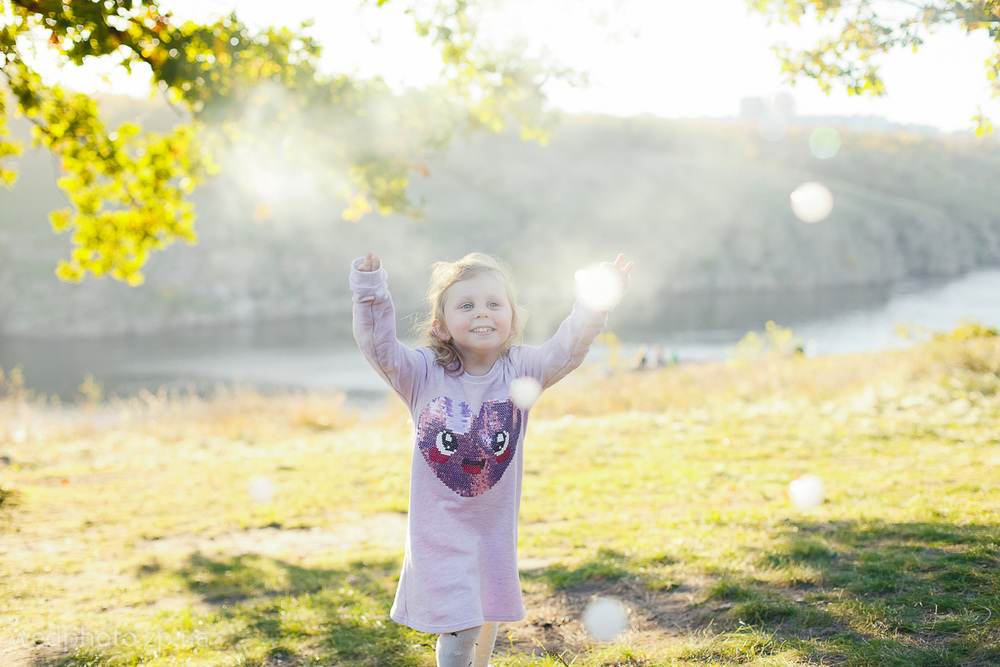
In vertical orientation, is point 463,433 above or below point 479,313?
below

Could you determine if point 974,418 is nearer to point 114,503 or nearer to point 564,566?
point 564,566

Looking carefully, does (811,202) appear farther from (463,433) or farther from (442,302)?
(463,433)

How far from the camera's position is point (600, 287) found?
2.72 meters

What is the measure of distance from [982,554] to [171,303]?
59166 mm

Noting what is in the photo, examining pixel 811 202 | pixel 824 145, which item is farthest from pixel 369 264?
pixel 824 145

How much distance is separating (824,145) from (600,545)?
166 metres

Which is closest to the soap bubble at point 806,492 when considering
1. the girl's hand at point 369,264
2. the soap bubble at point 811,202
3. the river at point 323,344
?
the girl's hand at point 369,264

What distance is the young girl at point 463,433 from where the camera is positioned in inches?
99.5

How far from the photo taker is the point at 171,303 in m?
55.1

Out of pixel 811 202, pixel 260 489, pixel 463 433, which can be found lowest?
pixel 260 489

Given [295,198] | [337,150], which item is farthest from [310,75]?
[295,198]

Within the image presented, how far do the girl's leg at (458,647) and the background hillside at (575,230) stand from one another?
1852 inches

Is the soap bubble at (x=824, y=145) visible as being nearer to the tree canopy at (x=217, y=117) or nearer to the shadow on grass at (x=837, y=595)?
the tree canopy at (x=217, y=117)

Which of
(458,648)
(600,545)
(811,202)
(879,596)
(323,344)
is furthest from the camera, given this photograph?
(811,202)
